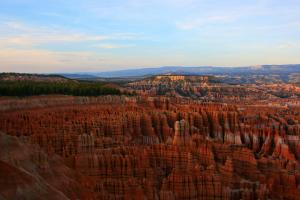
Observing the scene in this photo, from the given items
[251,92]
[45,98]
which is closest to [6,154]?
[45,98]

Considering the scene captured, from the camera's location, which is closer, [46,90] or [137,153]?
[137,153]

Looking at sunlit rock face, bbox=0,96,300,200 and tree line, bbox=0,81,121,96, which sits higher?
tree line, bbox=0,81,121,96

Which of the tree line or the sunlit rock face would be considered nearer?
the sunlit rock face

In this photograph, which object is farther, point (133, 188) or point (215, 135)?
point (215, 135)

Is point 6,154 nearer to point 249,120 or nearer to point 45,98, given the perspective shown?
point 45,98

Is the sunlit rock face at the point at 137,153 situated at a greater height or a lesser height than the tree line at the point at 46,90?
lesser

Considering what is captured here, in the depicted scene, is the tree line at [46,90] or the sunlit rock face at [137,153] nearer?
the sunlit rock face at [137,153]

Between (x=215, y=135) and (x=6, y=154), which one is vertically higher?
(x=6, y=154)

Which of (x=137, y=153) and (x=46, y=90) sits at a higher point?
(x=46, y=90)
